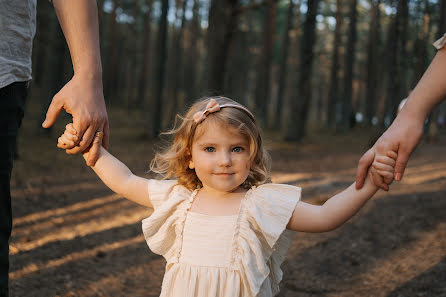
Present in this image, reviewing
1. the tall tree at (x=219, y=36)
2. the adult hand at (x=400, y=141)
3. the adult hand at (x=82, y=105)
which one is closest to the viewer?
the adult hand at (x=400, y=141)

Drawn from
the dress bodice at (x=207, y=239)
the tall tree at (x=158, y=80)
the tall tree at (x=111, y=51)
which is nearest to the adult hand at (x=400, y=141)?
the dress bodice at (x=207, y=239)

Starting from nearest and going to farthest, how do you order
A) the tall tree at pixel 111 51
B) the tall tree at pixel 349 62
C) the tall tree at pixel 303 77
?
1. the tall tree at pixel 303 77
2. the tall tree at pixel 349 62
3. the tall tree at pixel 111 51

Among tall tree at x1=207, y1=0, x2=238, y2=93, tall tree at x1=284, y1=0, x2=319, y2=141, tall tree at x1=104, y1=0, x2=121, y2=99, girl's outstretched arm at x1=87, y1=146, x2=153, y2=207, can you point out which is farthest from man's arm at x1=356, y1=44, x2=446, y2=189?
tall tree at x1=104, y1=0, x2=121, y2=99

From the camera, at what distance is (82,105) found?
209cm

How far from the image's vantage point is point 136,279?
411 cm

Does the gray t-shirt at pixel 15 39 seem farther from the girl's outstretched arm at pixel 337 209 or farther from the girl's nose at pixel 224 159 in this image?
the girl's outstretched arm at pixel 337 209

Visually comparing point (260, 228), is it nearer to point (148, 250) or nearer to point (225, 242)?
point (225, 242)

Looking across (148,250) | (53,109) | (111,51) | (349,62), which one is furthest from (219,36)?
(111,51)

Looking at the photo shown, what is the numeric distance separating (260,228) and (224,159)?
0.40m

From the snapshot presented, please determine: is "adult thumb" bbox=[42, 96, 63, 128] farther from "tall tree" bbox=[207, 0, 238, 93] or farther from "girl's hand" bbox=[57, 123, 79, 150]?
"tall tree" bbox=[207, 0, 238, 93]

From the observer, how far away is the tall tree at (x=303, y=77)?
14422 mm

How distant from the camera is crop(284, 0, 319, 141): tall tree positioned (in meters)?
14.4

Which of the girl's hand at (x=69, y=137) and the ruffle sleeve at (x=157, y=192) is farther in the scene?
the ruffle sleeve at (x=157, y=192)

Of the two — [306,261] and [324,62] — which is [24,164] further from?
[324,62]
